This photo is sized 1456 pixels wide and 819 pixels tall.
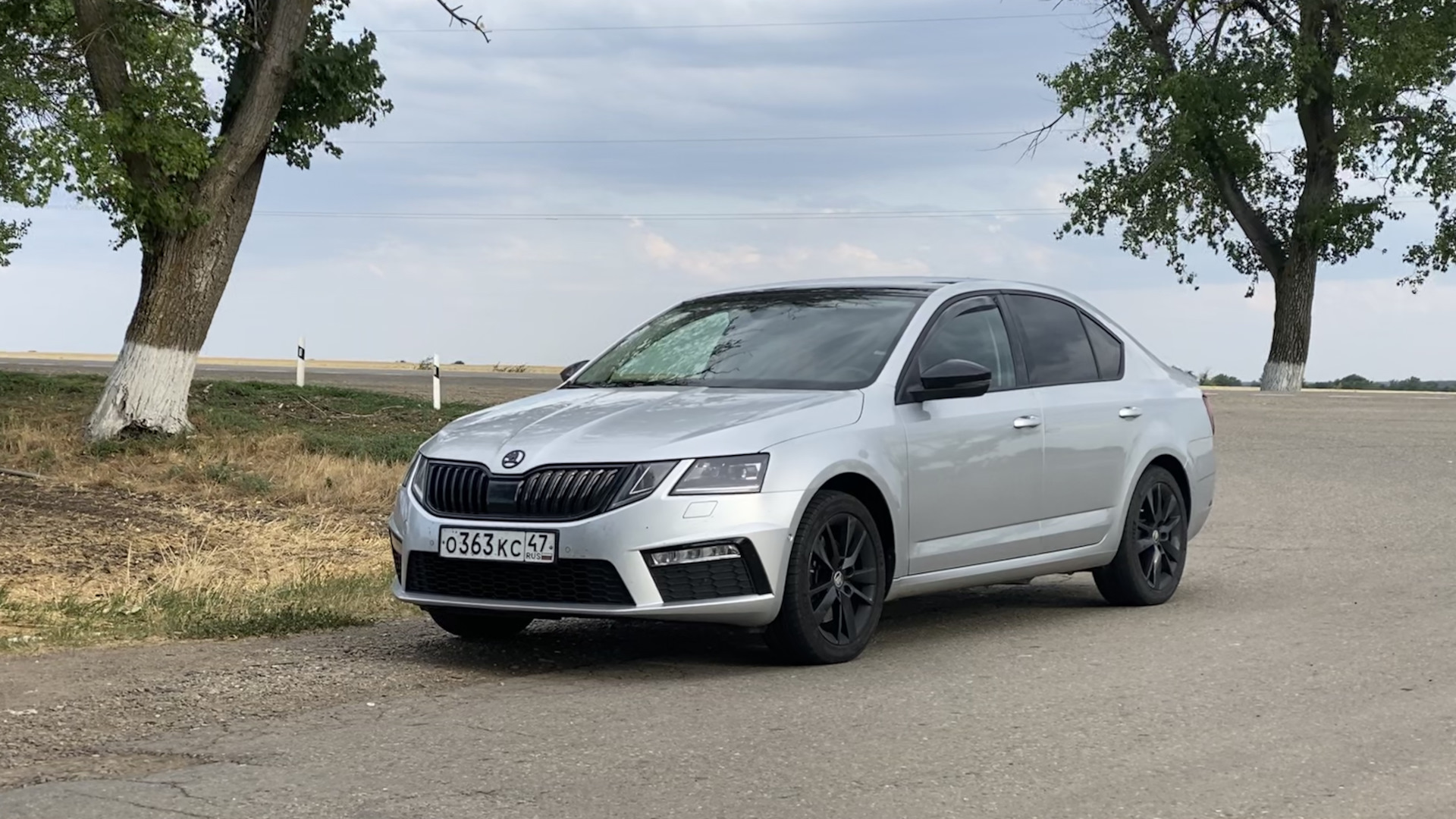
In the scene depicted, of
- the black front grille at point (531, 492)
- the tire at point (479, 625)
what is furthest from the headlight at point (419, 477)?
the tire at point (479, 625)

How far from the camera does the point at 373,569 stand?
1148cm

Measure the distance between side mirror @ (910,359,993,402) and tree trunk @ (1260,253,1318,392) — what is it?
35348 mm

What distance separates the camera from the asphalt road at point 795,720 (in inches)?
208

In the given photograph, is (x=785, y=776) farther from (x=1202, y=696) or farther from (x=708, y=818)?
(x=1202, y=696)

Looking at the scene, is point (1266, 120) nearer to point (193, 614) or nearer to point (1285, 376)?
point (1285, 376)

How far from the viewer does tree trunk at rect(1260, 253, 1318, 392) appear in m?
41.3

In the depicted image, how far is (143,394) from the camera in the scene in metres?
19.7

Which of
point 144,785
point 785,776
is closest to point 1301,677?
point 785,776

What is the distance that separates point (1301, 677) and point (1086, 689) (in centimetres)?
97

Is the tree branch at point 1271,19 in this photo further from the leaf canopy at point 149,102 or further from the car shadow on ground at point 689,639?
the car shadow on ground at point 689,639

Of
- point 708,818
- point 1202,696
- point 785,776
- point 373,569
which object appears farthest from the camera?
point 373,569

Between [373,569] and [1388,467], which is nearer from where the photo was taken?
[373,569]

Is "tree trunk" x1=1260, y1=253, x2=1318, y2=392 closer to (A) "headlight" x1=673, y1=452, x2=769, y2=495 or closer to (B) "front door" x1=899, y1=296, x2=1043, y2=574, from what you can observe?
(B) "front door" x1=899, y1=296, x2=1043, y2=574

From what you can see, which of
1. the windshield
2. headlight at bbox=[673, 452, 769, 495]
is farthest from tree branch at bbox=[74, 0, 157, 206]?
headlight at bbox=[673, 452, 769, 495]
